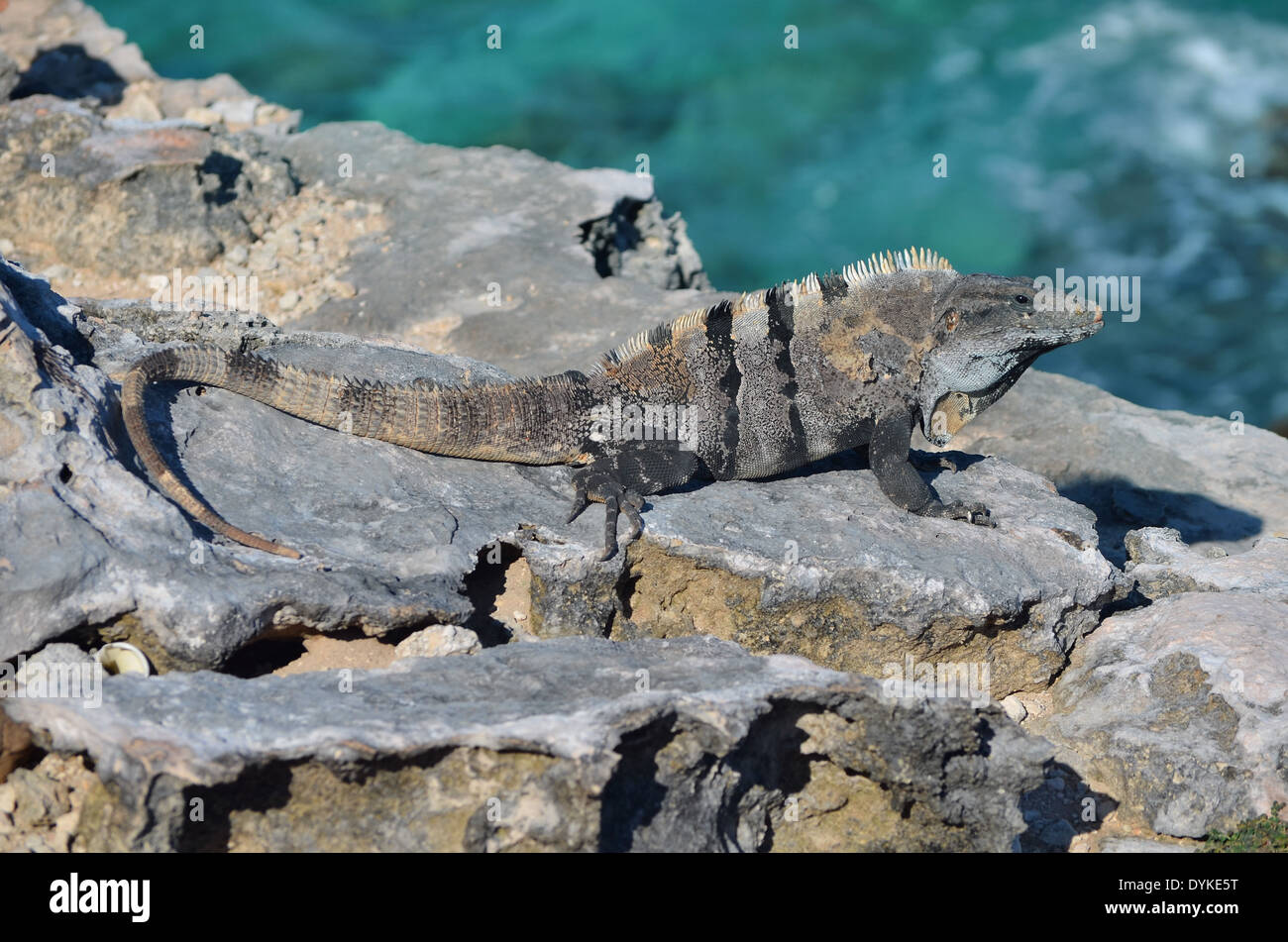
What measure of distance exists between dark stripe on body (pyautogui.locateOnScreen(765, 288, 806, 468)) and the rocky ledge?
0.23 meters

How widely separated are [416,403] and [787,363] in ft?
5.95

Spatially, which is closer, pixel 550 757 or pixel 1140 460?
pixel 550 757

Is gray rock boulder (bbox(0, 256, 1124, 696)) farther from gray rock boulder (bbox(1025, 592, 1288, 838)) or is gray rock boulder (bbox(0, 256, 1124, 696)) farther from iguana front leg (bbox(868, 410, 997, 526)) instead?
gray rock boulder (bbox(1025, 592, 1288, 838))

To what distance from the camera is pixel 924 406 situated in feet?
20.0

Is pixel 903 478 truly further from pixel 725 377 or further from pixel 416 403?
pixel 416 403

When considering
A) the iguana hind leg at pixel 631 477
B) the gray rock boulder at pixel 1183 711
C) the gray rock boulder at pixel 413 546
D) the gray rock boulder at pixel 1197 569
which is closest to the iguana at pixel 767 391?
the iguana hind leg at pixel 631 477

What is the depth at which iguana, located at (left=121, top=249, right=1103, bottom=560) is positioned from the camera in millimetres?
5539

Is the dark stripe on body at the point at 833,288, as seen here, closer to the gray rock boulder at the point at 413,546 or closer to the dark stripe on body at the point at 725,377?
the dark stripe on body at the point at 725,377

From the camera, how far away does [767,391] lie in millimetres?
5926

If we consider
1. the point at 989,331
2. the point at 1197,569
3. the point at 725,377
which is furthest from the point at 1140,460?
the point at 725,377

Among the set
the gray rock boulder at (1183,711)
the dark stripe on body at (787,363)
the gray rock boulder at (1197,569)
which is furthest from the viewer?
the gray rock boulder at (1197,569)

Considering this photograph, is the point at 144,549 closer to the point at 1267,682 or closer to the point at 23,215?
the point at 1267,682

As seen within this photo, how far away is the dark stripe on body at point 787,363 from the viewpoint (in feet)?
19.5

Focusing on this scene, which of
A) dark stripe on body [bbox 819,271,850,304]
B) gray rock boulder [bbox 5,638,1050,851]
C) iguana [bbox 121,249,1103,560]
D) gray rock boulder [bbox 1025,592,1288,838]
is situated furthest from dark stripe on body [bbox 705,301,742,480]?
gray rock boulder [bbox 1025,592,1288,838]
